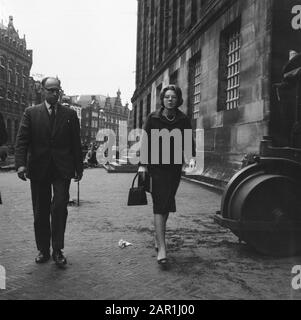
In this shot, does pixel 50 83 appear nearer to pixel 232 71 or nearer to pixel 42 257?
pixel 42 257

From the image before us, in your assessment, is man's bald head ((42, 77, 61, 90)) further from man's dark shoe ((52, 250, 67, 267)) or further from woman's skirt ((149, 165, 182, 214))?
man's dark shoe ((52, 250, 67, 267))

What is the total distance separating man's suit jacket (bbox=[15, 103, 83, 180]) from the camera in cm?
452

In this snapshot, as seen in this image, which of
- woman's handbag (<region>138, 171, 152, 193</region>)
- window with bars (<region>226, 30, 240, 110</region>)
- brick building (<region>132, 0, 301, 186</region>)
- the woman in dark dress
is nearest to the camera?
the woman in dark dress

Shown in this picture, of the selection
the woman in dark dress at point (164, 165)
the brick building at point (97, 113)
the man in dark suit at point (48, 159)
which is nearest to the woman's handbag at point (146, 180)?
the woman in dark dress at point (164, 165)

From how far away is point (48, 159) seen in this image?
4.53m

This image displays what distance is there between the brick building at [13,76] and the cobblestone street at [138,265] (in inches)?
2204

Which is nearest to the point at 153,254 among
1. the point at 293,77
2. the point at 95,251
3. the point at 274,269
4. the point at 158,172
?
the point at 95,251

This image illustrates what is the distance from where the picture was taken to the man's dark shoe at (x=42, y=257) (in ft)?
14.9

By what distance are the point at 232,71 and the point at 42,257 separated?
960 centimetres

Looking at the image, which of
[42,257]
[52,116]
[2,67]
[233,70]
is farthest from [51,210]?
[2,67]

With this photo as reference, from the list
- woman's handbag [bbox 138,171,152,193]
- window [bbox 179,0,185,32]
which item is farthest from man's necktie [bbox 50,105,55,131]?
window [bbox 179,0,185,32]

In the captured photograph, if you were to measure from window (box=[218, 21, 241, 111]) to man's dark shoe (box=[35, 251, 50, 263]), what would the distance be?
890 centimetres

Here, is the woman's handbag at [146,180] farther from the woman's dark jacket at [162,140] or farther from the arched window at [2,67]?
the arched window at [2,67]
